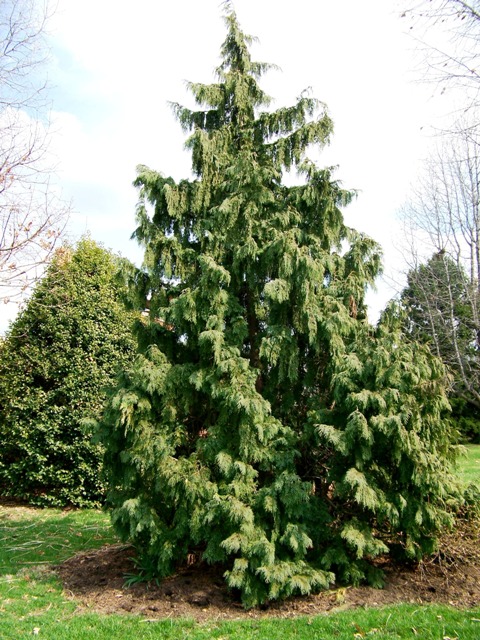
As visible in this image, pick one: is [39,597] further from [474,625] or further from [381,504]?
[474,625]

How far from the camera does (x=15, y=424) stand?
8297 millimetres

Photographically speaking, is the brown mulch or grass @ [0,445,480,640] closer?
grass @ [0,445,480,640]

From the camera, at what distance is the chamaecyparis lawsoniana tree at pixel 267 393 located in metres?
4.23

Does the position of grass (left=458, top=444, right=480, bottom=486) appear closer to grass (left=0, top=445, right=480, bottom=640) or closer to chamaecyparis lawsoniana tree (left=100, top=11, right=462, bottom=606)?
chamaecyparis lawsoniana tree (left=100, top=11, right=462, bottom=606)

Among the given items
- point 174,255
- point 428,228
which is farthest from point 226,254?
point 428,228

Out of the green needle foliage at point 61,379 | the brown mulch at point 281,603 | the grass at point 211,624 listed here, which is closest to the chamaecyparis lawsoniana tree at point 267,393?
the brown mulch at point 281,603

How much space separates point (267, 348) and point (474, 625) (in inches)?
109

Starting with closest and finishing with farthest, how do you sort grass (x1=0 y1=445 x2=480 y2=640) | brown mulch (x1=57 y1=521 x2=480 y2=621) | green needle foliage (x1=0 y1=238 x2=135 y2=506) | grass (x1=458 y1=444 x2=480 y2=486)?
grass (x1=0 y1=445 x2=480 y2=640), brown mulch (x1=57 y1=521 x2=480 y2=621), green needle foliage (x1=0 y1=238 x2=135 y2=506), grass (x1=458 y1=444 x2=480 y2=486)

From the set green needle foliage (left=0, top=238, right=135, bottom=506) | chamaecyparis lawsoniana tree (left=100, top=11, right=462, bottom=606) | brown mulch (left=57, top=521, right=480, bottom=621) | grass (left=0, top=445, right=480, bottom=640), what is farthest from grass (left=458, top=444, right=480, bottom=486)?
green needle foliage (left=0, top=238, right=135, bottom=506)

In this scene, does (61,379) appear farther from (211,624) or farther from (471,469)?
(471,469)

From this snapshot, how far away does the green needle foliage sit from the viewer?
820 centimetres

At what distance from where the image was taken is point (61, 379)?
857 cm

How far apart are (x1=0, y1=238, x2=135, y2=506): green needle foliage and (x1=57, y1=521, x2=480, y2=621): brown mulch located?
328 centimetres

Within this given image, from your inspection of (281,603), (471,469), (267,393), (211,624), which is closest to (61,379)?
(267,393)
